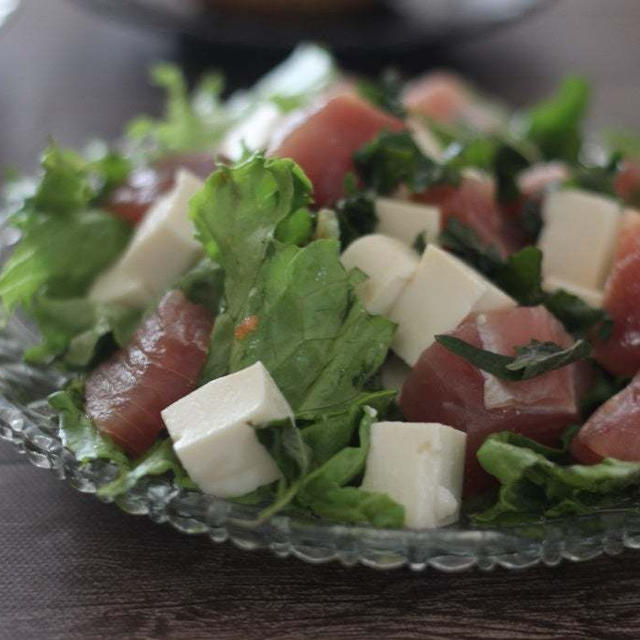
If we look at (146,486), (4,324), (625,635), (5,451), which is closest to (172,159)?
(4,324)

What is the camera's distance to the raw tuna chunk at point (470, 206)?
205 centimetres

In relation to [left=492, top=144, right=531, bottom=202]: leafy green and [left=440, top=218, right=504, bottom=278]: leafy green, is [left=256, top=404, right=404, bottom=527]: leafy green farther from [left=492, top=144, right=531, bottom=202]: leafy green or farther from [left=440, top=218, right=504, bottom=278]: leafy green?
[left=492, top=144, right=531, bottom=202]: leafy green

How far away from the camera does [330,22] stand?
3615mm

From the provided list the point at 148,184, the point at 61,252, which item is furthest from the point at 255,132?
the point at 61,252

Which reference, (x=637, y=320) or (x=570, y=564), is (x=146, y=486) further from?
(x=637, y=320)

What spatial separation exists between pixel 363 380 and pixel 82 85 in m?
2.21

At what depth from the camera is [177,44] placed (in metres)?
3.78

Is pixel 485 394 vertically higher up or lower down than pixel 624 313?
higher up

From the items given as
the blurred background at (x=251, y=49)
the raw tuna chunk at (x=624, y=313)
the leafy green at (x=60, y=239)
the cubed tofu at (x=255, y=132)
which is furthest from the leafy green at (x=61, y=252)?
the blurred background at (x=251, y=49)

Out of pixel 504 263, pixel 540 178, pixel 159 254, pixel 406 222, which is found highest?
pixel 159 254

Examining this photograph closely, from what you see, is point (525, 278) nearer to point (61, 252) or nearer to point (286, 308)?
point (286, 308)

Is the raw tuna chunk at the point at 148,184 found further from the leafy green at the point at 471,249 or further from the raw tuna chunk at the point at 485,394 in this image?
the raw tuna chunk at the point at 485,394

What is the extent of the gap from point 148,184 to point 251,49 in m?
1.36

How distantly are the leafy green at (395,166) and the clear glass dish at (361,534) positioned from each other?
0.70m
